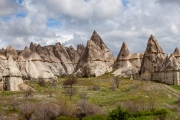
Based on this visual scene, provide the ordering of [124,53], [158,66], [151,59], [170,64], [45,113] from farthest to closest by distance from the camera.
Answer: [124,53], [151,59], [158,66], [170,64], [45,113]

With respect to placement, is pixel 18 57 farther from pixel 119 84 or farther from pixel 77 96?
pixel 77 96

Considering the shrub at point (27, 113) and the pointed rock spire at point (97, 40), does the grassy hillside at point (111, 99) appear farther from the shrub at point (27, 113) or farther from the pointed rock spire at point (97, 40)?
the pointed rock spire at point (97, 40)

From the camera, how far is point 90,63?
273 feet

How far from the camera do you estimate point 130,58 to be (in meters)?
85.9

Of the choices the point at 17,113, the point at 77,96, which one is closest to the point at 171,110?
the point at 77,96

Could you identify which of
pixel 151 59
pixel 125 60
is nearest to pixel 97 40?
pixel 125 60

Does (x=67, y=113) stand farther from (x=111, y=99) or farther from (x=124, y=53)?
(x=124, y=53)

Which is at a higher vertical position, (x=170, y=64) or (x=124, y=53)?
(x=124, y=53)

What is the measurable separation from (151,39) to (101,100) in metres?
36.0

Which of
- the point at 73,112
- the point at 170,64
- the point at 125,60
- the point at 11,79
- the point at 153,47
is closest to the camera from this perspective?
the point at 73,112

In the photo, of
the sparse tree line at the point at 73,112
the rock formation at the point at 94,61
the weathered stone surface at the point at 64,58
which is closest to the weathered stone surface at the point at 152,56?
the rock formation at the point at 94,61

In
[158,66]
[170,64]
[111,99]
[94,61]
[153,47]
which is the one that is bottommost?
[111,99]

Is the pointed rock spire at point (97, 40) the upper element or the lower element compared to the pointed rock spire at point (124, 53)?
upper

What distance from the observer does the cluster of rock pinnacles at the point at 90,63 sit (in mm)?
62062
